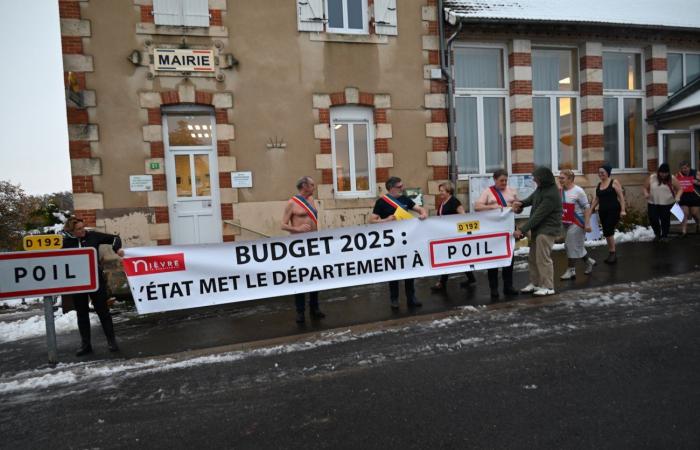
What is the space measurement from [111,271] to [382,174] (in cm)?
628

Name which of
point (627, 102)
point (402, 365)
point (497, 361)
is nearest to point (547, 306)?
point (497, 361)

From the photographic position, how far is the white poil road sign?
16.8 ft

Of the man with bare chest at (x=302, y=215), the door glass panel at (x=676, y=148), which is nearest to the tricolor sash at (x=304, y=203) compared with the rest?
the man with bare chest at (x=302, y=215)

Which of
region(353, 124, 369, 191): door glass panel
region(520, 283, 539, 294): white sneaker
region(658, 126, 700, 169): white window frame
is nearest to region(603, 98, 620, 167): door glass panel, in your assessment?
region(658, 126, 700, 169): white window frame

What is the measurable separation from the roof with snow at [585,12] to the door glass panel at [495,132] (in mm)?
2187

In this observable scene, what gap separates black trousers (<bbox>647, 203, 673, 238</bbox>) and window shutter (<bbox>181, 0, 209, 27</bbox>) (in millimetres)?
10959

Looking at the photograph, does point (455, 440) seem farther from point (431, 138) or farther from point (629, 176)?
point (629, 176)

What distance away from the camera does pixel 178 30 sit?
32.4 ft

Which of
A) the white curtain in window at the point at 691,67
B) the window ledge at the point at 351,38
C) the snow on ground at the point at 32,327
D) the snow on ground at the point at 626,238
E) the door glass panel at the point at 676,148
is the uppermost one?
the window ledge at the point at 351,38

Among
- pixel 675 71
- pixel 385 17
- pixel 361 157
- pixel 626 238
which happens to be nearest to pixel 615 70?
pixel 675 71

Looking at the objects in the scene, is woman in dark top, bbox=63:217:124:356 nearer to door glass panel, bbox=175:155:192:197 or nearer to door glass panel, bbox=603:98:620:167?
door glass panel, bbox=175:155:192:197

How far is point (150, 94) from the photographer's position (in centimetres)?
979

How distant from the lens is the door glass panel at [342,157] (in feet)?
36.9

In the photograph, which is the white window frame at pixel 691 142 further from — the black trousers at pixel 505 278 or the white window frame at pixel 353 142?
the black trousers at pixel 505 278
